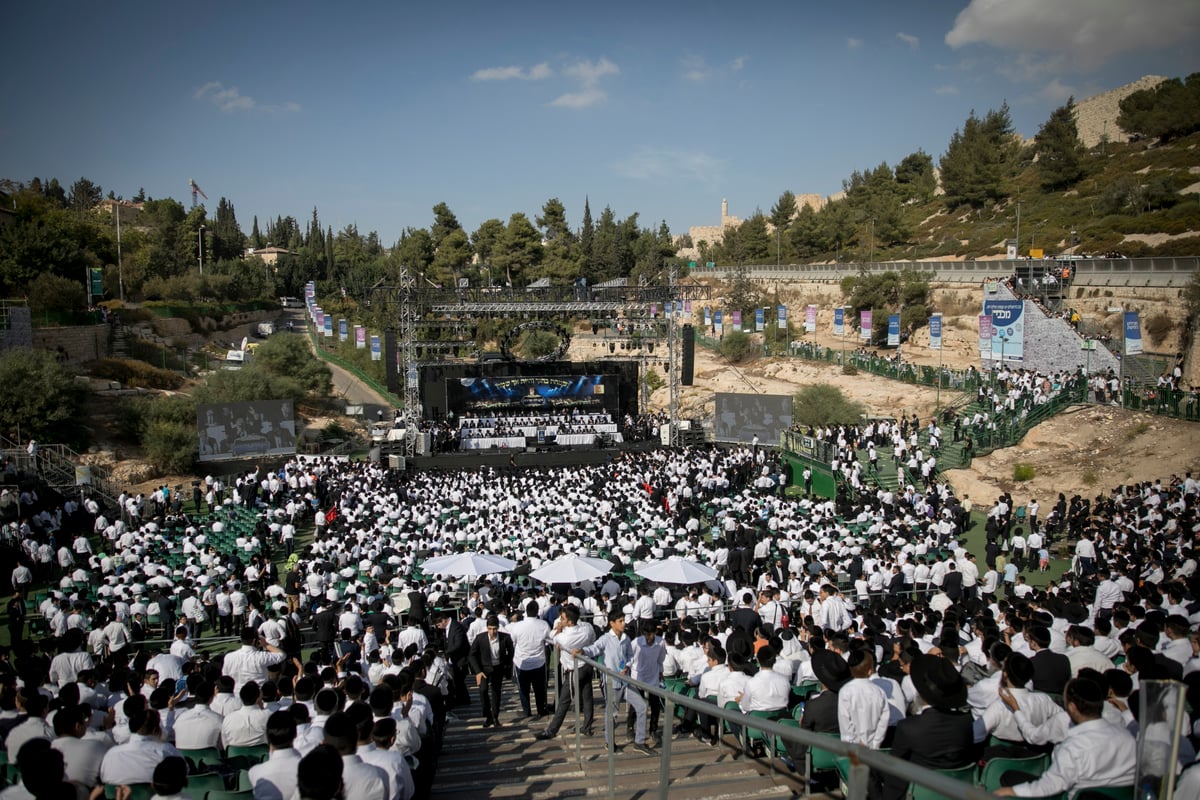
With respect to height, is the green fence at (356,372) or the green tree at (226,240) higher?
the green tree at (226,240)


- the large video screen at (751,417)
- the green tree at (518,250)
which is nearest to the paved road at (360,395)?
the green tree at (518,250)

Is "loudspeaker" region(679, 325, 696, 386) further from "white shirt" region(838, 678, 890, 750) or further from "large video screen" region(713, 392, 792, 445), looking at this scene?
"white shirt" region(838, 678, 890, 750)

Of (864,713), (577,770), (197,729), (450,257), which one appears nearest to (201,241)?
(450,257)

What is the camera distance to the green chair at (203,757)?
5418 millimetres

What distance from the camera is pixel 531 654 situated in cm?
778

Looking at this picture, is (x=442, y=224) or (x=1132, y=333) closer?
(x=1132, y=333)

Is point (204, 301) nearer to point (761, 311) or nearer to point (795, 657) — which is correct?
point (761, 311)

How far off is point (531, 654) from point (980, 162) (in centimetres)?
6766

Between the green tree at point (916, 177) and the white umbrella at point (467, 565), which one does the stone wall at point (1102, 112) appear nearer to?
the green tree at point (916, 177)

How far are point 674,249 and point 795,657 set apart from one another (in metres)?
78.0

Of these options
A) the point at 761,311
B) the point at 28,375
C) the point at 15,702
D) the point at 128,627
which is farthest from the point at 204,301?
the point at 15,702

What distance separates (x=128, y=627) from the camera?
1171 cm

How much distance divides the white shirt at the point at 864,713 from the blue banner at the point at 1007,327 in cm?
2599

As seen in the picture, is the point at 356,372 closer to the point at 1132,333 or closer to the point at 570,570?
the point at 1132,333
